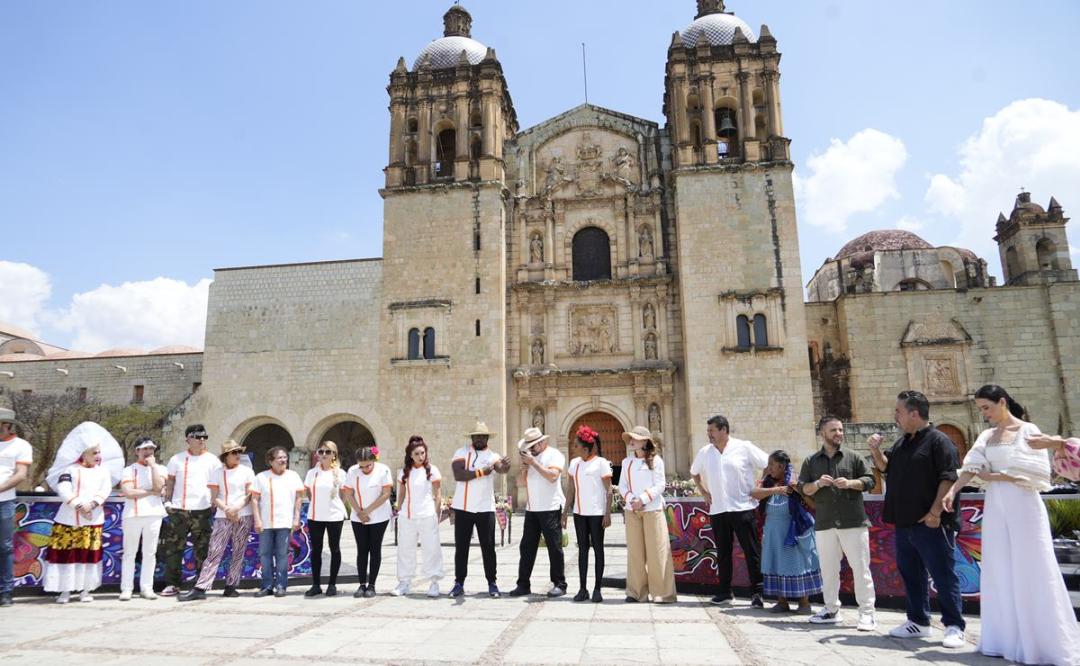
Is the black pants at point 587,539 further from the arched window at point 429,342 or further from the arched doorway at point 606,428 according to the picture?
the arched window at point 429,342

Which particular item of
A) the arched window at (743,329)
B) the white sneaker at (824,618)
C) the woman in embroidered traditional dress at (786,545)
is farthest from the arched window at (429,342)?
the white sneaker at (824,618)

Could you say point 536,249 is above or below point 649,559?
above

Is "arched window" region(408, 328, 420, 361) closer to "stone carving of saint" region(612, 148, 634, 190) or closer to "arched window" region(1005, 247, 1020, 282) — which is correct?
"stone carving of saint" region(612, 148, 634, 190)

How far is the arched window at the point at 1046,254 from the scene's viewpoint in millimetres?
22234

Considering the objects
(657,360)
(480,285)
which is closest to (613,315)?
(657,360)

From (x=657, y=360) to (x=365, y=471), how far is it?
1364 centimetres

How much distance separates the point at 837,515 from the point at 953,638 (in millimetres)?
1231

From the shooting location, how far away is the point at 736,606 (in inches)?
263

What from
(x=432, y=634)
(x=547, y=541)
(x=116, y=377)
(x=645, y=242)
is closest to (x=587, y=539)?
(x=547, y=541)

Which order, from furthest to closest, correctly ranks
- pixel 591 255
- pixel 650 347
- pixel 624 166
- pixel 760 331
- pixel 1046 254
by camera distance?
pixel 1046 254, pixel 624 166, pixel 591 255, pixel 650 347, pixel 760 331

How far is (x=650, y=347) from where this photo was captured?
808 inches

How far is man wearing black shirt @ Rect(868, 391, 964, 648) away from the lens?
5082 mm

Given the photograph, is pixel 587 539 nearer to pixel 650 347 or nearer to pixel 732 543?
pixel 732 543

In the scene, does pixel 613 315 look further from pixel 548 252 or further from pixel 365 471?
pixel 365 471
